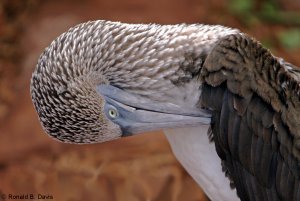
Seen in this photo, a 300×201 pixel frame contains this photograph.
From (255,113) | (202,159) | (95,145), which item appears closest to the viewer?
(255,113)

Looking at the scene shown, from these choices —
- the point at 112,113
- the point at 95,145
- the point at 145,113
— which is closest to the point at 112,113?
the point at 112,113

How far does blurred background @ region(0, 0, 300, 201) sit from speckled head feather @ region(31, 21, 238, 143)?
1.36 m

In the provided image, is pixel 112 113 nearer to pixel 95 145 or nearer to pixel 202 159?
pixel 202 159

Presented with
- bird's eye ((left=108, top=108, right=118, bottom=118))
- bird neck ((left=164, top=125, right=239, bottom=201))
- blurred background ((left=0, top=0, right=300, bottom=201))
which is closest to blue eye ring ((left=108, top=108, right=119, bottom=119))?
bird's eye ((left=108, top=108, right=118, bottom=118))

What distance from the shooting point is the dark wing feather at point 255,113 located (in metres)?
3.36

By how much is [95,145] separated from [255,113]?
3441 mm

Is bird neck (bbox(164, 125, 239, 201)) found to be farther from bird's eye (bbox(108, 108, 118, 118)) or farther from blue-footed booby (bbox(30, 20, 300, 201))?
bird's eye (bbox(108, 108, 118, 118))

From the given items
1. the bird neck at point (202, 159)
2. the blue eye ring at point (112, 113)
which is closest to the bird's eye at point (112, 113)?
the blue eye ring at point (112, 113)

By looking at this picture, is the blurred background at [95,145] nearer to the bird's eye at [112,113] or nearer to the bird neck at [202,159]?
the bird neck at [202,159]

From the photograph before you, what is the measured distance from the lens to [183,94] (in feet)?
11.4

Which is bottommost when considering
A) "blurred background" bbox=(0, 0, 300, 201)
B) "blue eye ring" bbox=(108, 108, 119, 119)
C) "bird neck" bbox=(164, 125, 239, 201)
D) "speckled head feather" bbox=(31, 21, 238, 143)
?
"blurred background" bbox=(0, 0, 300, 201)

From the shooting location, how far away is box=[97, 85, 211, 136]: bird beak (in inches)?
137

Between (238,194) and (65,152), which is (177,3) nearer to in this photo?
(65,152)

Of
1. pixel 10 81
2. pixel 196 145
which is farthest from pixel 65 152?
pixel 196 145
